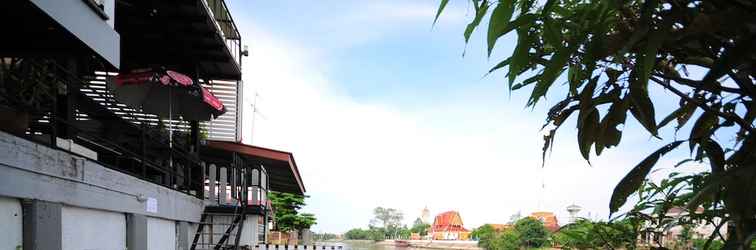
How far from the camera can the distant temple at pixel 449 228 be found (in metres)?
74.4

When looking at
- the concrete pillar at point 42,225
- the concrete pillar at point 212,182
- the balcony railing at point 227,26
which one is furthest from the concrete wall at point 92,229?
the concrete pillar at point 212,182

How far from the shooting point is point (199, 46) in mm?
8211

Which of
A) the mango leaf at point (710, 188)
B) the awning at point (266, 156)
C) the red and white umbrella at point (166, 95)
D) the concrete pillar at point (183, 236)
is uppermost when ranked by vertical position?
the red and white umbrella at point (166, 95)

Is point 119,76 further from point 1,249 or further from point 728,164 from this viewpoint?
point 728,164

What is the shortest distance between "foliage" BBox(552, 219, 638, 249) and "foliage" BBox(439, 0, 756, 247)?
42cm

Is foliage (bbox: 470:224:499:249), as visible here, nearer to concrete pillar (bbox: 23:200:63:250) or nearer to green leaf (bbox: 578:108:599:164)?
concrete pillar (bbox: 23:200:63:250)

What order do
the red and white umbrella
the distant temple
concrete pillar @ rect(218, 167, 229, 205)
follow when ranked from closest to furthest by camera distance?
the red and white umbrella → concrete pillar @ rect(218, 167, 229, 205) → the distant temple

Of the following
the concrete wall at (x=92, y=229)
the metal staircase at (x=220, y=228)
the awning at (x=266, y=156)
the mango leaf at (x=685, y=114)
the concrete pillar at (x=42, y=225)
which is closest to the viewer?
the mango leaf at (x=685, y=114)

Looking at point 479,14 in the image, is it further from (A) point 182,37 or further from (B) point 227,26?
(B) point 227,26

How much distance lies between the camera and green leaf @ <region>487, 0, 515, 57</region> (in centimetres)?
75

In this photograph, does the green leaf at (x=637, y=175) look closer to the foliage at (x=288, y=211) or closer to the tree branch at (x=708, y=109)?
the tree branch at (x=708, y=109)

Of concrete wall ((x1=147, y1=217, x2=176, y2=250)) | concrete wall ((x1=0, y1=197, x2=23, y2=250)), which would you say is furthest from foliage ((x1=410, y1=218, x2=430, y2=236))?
concrete wall ((x1=0, y1=197, x2=23, y2=250))

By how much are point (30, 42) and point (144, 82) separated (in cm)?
254

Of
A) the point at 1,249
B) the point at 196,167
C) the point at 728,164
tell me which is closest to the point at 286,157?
the point at 196,167
